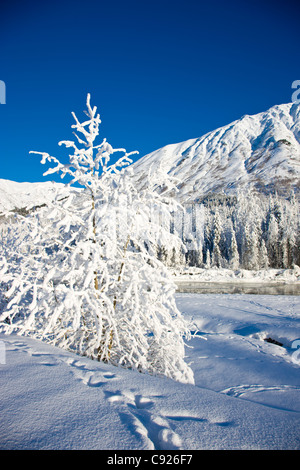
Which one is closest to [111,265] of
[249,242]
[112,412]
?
[112,412]

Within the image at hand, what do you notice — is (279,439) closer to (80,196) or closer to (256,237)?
(80,196)

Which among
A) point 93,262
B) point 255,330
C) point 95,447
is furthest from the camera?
point 255,330

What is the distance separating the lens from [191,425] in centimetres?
233

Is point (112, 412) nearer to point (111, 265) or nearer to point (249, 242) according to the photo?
point (111, 265)

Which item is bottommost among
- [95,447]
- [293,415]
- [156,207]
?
[293,415]

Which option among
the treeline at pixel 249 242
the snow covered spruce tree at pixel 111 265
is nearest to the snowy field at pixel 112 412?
the snow covered spruce tree at pixel 111 265

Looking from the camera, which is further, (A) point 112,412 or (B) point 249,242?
(B) point 249,242

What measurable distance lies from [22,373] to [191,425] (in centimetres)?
216

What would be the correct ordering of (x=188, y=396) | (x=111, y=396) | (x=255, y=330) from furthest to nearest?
(x=255, y=330)
(x=188, y=396)
(x=111, y=396)

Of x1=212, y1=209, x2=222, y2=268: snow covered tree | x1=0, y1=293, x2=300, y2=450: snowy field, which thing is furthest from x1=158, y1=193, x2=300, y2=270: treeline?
x1=0, y1=293, x2=300, y2=450: snowy field

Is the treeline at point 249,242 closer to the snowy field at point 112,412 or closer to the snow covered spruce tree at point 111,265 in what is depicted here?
the snow covered spruce tree at point 111,265
